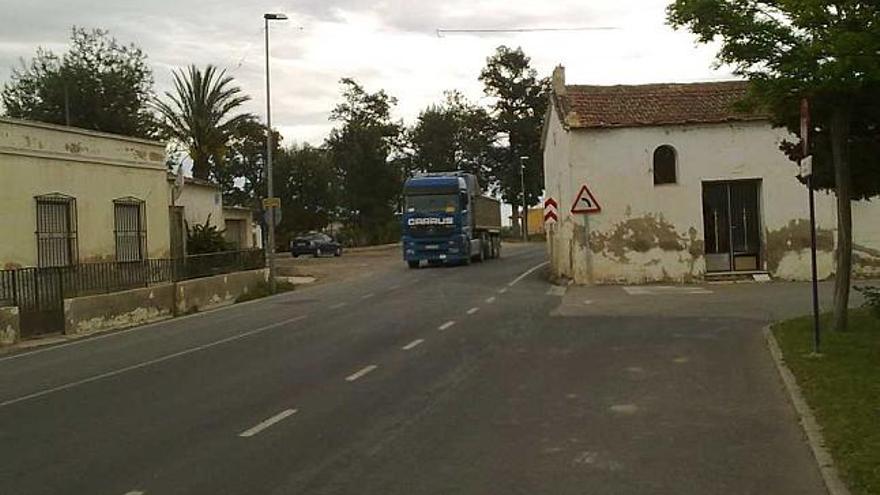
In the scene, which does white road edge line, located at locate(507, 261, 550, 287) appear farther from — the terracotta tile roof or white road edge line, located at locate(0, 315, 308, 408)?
white road edge line, located at locate(0, 315, 308, 408)

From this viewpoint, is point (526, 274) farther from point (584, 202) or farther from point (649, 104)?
point (649, 104)

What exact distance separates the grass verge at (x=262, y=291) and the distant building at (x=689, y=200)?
9.68 meters

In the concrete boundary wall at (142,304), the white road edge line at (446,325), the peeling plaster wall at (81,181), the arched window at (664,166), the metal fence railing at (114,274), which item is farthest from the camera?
the arched window at (664,166)

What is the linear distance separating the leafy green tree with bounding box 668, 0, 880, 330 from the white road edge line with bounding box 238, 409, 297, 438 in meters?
7.44

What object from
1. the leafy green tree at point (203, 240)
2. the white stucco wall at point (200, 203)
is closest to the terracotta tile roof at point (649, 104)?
the leafy green tree at point (203, 240)

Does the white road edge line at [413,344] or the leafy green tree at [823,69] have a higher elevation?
the leafy green tree at [823,69]

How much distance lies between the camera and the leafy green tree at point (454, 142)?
93438 mm

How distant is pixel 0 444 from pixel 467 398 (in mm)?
4479

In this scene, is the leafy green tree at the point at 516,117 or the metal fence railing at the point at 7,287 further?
the leafy green tree at the point at 516,117

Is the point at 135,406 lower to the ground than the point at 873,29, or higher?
lower

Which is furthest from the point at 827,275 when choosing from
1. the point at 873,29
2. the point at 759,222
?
the point at 873,29

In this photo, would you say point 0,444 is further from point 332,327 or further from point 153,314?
point 153,314

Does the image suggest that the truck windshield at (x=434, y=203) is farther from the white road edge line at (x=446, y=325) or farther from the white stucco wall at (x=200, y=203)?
the white road edge line at (x=446, y=325)

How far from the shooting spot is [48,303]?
20.6 meters
